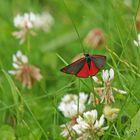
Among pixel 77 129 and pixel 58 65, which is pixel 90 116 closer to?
pixel 77 129

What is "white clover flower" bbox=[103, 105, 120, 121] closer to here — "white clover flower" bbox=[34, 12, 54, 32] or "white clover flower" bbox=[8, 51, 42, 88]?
"white clover flower" bbox=[8, 51, 42, 88]

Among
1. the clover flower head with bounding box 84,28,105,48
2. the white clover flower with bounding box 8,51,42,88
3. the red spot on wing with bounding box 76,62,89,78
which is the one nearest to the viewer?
the red spot on wing with bounding box 76,62,89,78

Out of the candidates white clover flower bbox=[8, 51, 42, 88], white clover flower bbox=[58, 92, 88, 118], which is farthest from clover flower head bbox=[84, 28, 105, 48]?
white clover flower bbox=[58, 92, 88, 118]

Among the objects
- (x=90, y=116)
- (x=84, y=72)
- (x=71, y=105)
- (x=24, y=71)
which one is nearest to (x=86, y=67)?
(x=84, y=72)

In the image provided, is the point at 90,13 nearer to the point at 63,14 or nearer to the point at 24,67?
the point at 63,14

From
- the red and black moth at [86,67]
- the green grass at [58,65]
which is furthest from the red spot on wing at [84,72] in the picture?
the green grass at [58,65]

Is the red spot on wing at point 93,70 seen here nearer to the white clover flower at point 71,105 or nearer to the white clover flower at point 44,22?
the white clover flower at point 71,105
